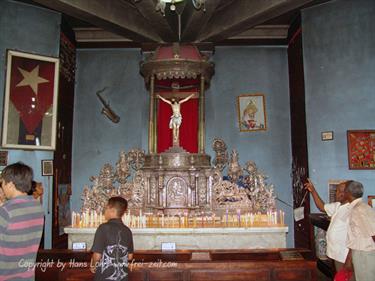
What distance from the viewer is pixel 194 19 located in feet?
22.1

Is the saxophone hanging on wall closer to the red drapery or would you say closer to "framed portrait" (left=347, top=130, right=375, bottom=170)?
the red drapery

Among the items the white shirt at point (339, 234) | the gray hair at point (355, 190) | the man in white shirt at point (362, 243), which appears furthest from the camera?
the white shirt at point (339, 234)

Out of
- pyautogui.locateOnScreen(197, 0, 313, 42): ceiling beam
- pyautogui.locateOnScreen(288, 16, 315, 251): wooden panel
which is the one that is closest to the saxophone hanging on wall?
pyautogui.locateOnScreen(197, 0, 313, 42): ceiling beam

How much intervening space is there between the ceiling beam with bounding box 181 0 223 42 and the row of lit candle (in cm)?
381

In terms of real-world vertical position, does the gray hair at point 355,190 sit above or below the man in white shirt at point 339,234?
above

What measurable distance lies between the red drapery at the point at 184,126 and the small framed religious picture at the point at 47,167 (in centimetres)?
235

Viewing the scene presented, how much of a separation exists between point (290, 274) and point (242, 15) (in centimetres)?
513

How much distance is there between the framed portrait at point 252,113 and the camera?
855cm

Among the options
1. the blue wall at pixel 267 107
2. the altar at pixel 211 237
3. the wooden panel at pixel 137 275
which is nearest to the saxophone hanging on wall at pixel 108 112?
the blue wall at pixel 267 107

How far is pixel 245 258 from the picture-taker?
394 cm

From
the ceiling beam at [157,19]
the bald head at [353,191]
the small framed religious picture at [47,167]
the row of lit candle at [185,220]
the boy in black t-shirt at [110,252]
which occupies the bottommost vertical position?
the row of lit candle at [185,220]

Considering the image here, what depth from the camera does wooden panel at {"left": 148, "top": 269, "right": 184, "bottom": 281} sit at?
3.35m

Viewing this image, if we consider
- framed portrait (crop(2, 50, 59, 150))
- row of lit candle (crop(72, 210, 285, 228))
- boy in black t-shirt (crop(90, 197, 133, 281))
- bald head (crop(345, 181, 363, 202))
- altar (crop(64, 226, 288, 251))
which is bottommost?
altar (crop(64, 226, 288, 251))

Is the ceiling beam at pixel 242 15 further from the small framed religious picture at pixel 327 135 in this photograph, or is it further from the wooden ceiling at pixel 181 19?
the small framed religious picture at pixel 327 135
